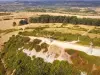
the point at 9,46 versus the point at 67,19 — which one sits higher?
the point at 9,46

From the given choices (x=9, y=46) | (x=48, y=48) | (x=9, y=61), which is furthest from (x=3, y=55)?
(x=48, y=48)

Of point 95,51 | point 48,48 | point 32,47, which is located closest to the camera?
point 95,51

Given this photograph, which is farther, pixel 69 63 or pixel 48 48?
pixel 48 48

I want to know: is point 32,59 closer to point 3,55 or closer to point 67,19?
point 3,55

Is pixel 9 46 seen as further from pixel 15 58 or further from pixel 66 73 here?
pixel 66 73

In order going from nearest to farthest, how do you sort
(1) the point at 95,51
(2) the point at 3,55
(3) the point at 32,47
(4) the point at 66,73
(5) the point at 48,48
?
(4) the point at 66,73 → (1) the point at 95,51 → (5) the point at 48,48 → (3) the point at 32,47 → (2) the point at 3,55

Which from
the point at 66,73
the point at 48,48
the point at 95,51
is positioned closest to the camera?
the point at 66,73

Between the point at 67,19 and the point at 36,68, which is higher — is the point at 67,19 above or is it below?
below

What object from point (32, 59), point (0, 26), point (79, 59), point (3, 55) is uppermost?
point (79, 59)

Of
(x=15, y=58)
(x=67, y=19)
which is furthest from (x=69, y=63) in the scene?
(x=67, y=19)
